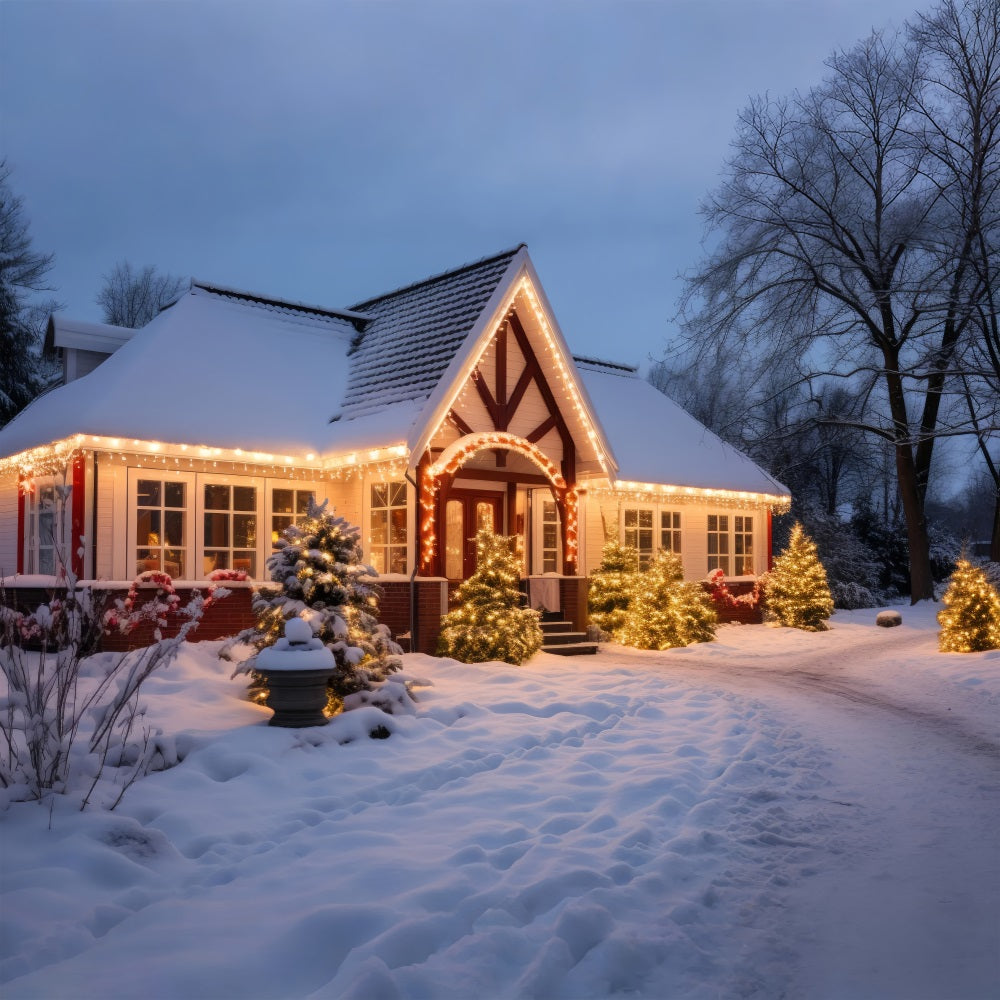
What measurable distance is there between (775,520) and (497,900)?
111ft

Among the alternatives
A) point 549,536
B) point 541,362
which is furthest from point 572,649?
point 541,362

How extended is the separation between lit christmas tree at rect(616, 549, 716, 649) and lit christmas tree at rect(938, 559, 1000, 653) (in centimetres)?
438

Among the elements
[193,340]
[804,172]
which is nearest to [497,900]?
[193,340]

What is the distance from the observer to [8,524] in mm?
18875

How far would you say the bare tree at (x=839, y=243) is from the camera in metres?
18.0

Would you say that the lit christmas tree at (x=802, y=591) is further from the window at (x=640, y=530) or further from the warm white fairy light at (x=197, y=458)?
the warm white fairy light at (x=197, y=458)

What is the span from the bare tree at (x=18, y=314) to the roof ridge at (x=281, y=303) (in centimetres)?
1420

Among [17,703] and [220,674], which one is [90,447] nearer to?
[220,674]

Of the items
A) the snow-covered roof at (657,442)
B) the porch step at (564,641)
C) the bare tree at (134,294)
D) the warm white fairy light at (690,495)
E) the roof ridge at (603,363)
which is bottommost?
the porch step at (564,641)

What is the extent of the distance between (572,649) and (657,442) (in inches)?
345

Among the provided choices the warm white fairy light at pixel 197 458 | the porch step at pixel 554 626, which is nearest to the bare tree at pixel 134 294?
the warm white fairy light at pixel 197 458

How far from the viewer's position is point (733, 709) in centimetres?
1088

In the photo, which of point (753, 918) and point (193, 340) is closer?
point (753, 918)

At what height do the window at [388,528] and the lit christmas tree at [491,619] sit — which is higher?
the window at [388,528]
